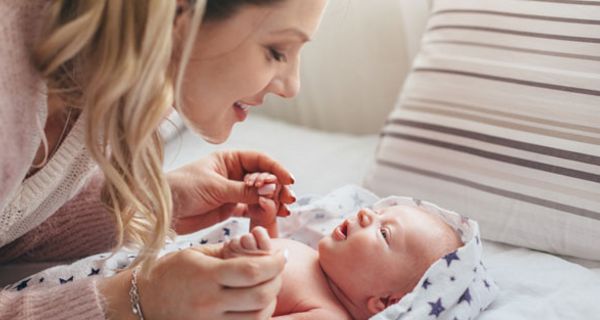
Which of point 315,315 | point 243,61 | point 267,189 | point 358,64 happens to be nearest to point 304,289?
point 315,315

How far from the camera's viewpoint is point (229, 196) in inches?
44.8

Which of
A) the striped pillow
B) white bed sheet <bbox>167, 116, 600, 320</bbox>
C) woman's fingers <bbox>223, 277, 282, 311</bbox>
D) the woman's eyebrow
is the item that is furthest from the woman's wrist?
the striped pillow

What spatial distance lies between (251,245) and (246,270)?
4 centimetres

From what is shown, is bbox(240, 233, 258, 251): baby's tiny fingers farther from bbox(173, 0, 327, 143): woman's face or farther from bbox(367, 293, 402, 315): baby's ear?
bbox(367, 293, 402, 315): baby's ear

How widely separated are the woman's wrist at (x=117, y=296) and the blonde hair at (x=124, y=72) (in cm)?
4

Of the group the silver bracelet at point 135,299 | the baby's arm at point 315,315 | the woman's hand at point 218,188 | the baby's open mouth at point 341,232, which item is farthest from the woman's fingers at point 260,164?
the silver bracelet at point 135,299

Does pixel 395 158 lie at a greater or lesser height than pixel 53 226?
greater

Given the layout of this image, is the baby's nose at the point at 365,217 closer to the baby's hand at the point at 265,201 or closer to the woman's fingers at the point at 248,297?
the baby's hand at the point at 265,201

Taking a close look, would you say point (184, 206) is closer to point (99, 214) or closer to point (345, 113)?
point (99, 214)

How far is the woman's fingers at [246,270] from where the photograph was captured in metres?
0.80

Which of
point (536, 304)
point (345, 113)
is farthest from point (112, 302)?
point (345, 113)

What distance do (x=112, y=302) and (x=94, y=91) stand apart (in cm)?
27

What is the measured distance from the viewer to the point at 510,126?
47.7 inches

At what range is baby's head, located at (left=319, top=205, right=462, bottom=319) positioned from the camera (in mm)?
1061
